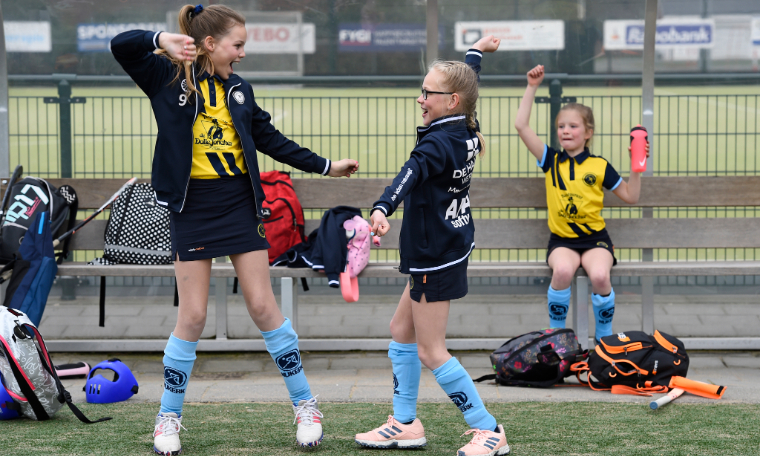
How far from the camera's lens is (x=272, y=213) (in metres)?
4.58

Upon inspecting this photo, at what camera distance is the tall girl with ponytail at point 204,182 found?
2.80 metres

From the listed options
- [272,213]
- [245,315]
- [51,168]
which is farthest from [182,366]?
[51,168]

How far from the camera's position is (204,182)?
112 inches

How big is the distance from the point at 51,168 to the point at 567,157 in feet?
10.4

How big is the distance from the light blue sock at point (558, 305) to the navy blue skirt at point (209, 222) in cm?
201

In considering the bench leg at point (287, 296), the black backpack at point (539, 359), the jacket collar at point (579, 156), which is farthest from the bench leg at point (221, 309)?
the jacket collar at point (579, 156)

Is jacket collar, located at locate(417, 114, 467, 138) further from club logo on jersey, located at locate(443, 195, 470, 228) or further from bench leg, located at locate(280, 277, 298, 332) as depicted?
bench leg, located at locate(280, 277, 298, 332)

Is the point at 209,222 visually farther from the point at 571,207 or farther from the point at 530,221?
the point at 530,221

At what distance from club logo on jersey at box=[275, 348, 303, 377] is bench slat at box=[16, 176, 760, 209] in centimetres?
191

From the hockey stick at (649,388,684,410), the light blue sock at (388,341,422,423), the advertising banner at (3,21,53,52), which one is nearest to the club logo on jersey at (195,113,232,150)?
the light blue sock at (388,341,422,423)

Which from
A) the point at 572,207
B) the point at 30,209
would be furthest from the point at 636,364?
the point at 30,209

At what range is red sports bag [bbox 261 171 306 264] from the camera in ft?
14.9

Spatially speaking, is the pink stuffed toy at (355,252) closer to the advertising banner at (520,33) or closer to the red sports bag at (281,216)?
the red sports bag at (281,216)

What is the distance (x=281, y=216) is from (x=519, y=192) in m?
1.38
